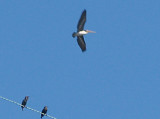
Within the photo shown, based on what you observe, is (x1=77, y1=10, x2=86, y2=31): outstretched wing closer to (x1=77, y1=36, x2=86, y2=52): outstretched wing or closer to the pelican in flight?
the pelican in flight

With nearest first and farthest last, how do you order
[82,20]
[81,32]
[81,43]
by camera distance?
[82,20], [81,32], [81,43]

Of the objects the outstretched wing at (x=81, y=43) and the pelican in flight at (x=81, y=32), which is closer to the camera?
the pelican in flight at (x=81, y=32)

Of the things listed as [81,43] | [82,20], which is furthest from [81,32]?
[81,43]

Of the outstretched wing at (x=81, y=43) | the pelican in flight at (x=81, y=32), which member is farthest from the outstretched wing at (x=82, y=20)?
the outstretched wing at (x=81, y=43)

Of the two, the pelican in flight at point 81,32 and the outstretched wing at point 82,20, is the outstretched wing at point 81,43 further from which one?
the outstretched wing at point 82,20

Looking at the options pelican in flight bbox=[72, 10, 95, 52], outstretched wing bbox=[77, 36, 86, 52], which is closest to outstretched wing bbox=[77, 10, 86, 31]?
pelican in flight bbox=[72, 10, 95, 52]

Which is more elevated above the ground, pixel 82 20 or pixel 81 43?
pixel 82 20

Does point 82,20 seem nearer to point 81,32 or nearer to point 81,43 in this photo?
point 81,32

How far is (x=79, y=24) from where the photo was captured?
29.0m

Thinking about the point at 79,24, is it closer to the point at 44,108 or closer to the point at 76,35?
the point at 76,35

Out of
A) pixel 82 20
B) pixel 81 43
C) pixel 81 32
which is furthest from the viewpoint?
pixel 81 43

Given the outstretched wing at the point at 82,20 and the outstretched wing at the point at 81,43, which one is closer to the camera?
the outstretched wing at the point at 82,20

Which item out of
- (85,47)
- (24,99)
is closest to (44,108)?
(24,99)

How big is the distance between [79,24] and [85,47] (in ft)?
6.32
